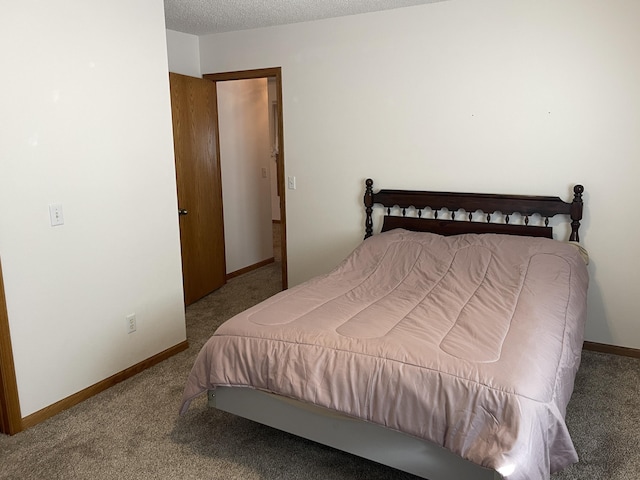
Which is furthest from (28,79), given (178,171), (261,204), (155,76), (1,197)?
(261,204)

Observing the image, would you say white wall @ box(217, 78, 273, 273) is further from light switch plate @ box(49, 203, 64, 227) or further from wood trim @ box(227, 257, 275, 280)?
light switch plate @ box(49, 203, 64, 227)

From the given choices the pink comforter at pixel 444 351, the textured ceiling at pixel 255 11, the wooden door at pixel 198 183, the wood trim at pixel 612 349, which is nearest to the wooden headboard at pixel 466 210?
the pink comforter at pixel 444 351

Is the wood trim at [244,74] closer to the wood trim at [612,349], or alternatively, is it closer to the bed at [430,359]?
the bed at [430,359]

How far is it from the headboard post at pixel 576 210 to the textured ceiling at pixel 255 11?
5.34 ft

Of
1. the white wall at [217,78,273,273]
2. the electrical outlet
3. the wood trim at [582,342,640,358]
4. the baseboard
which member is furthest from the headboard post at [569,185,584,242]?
the white wall at [217,78,273,273]

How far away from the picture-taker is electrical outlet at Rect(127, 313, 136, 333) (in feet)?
10.5

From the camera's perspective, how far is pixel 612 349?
3.41 m

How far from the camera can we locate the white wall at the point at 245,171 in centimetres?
516

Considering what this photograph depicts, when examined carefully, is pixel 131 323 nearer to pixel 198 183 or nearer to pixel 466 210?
pixel 198 183

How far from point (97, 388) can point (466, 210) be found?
8.83 ft

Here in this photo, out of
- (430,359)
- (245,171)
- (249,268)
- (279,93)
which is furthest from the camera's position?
(249,268)

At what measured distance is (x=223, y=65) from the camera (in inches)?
179

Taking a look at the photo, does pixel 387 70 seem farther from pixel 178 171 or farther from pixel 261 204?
pixel 261 204

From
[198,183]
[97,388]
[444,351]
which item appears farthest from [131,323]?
[444,351]
